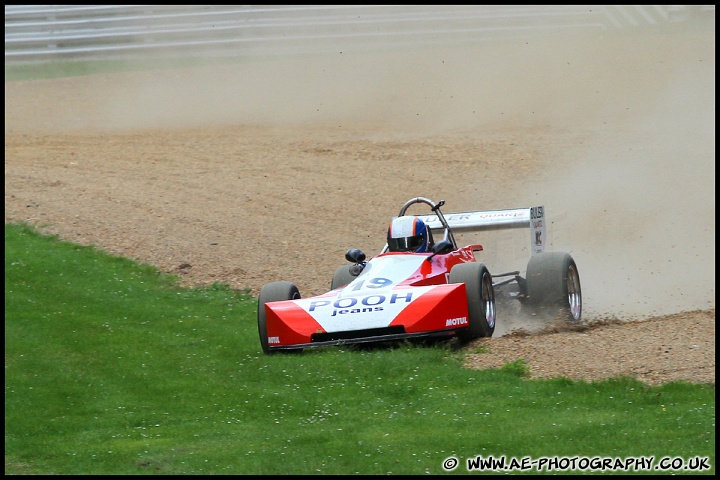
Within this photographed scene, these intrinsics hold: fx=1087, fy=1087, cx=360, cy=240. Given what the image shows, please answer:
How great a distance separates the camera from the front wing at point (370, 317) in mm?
11930

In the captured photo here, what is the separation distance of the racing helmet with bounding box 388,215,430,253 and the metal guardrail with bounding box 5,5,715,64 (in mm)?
19811

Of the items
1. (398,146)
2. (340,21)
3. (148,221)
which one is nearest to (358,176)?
(398,146)

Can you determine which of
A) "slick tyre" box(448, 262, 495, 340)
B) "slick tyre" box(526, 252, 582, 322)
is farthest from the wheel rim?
"slick tyre" box(448, 262, 495, 340)

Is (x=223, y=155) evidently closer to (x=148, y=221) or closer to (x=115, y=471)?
(x=148, y=221)

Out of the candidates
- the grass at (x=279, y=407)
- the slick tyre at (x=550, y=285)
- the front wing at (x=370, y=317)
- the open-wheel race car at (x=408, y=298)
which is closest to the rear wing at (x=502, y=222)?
the open-wheel race car at (x=408, y=298)

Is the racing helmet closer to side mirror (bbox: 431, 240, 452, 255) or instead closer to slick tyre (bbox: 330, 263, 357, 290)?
side mirror (bbox: 431, 240, 452, 255)

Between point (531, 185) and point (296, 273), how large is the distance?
767 centimetres

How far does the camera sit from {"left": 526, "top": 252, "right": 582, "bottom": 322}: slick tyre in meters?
13.5

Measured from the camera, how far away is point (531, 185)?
23328 millimetres
